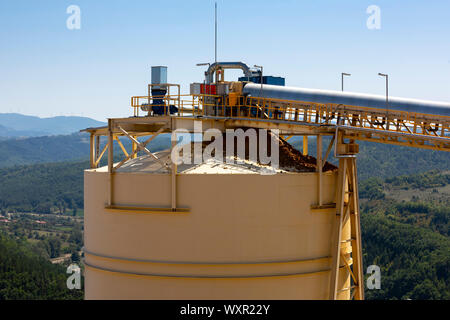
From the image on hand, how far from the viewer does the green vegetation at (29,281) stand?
406ft

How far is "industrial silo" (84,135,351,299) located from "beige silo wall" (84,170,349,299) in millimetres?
36

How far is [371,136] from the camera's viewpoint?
25.0 metres

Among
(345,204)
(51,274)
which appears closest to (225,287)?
(345,204)

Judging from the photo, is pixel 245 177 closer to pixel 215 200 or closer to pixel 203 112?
pixel 215 200

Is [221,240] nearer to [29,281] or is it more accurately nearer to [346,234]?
[346,234]

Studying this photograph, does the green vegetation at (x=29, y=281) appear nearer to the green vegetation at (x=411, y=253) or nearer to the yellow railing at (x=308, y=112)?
the green vegetation at (x=411, y=253)

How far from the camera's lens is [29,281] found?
131m

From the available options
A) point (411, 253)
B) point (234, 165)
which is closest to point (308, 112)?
point (234, 165)

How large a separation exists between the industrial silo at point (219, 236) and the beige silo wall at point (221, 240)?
36 millimetres

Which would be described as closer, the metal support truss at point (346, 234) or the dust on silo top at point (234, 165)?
the dust on silo top at point (234, 165)

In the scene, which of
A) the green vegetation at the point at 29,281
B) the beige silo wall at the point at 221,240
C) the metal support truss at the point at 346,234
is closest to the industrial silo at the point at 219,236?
the beige silo wall at the point at 221,240

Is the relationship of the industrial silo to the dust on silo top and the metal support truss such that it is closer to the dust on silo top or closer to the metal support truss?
the dust on silo top

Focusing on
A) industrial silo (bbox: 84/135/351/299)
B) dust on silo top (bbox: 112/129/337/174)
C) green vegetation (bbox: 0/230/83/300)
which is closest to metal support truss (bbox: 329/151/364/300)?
industrial silo (bbox: 84/135/351/299)

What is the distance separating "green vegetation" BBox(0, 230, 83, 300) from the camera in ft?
406
